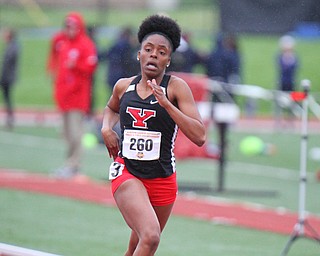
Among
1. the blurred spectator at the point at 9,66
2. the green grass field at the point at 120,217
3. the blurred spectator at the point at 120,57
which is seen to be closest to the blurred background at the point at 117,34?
the blurred spectator at the point at 9,66

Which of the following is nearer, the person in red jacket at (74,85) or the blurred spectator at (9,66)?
the person in red jacket at (74,85)

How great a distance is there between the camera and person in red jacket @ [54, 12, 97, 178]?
1556 cm

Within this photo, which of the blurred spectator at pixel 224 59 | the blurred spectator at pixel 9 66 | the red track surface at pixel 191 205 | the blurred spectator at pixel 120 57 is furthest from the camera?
the blurred spectator at pixel 224 59

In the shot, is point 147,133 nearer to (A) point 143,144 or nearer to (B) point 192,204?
(A) point 143,144

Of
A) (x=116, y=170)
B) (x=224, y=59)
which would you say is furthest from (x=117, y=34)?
(x=116, y=170)

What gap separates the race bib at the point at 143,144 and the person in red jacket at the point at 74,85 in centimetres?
811

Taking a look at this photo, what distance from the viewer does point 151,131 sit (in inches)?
290

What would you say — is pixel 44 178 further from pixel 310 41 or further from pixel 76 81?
pixel 310 41

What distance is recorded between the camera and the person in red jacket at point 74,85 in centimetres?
1556

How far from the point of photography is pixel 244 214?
12617 millimetres

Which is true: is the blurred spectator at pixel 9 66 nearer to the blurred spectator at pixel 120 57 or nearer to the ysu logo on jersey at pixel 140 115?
the blurred spectator at pixel 120 57

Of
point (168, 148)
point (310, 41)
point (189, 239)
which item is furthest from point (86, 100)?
point (310, 41)

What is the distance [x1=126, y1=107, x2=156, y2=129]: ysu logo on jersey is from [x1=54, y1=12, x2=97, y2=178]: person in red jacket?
26.8 feet

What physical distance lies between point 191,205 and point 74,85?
348 centimetres
